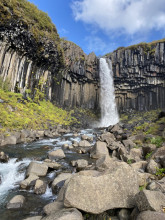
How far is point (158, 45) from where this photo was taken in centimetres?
4425

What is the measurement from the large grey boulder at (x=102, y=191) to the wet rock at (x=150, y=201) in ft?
2.06

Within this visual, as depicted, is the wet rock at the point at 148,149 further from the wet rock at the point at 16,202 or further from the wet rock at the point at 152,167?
the wet rock at the point at 16,202

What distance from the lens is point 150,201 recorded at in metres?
3.44

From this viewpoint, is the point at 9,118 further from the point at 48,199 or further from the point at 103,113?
the point at 103,113

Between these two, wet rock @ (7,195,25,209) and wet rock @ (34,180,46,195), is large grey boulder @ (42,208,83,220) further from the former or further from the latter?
wet rock @ (34,180,46,195)

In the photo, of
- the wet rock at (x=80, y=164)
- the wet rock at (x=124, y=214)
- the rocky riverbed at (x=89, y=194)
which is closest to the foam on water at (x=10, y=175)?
the rocky riverbed at (x=89, y=194)

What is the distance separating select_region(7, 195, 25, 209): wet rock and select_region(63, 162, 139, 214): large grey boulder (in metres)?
2.59

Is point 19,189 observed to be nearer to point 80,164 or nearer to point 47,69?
point 80,164

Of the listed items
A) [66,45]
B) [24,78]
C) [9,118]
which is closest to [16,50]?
[24,78]

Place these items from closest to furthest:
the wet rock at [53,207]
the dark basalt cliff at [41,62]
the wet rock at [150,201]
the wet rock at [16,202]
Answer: the wet rock at [150,201], the wet rock at [53,207], the wet rock at [16,202], the dark basalt cliff at [41,62]

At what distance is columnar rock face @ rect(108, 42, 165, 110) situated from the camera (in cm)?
4419

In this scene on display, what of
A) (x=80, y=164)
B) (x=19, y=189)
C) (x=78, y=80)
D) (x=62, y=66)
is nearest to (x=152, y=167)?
(x=80, y=164)

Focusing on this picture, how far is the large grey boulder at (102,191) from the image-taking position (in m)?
3.91

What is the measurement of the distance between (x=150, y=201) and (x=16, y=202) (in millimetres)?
4774
